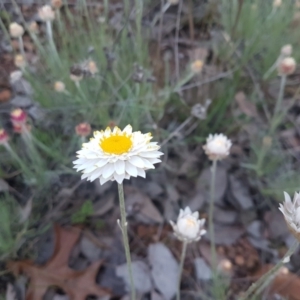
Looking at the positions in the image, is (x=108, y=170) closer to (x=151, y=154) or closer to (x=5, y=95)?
(x=151, y=154)

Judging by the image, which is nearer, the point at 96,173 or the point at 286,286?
the point at 96,173

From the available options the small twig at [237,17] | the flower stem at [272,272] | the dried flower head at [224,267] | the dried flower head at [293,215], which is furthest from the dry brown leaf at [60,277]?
the small twig at [237,17]

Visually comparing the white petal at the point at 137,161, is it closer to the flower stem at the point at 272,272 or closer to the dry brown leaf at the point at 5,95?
the flower stem at the point at 272,272

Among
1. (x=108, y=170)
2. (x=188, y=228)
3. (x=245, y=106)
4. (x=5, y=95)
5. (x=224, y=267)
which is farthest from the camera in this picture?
(x=5, y=95)

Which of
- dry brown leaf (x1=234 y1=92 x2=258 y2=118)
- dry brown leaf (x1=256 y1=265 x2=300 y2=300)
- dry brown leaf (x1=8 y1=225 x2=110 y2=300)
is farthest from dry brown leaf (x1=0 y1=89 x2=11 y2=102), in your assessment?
dry brown leaf (x1=256 y1=265 x2=300 y2=300)

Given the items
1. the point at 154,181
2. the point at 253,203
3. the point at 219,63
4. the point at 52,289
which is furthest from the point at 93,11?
the point at 52,289

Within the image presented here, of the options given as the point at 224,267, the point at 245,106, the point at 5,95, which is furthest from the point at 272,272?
the point at 5,95

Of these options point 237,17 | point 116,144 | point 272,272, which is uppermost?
point 237,17
